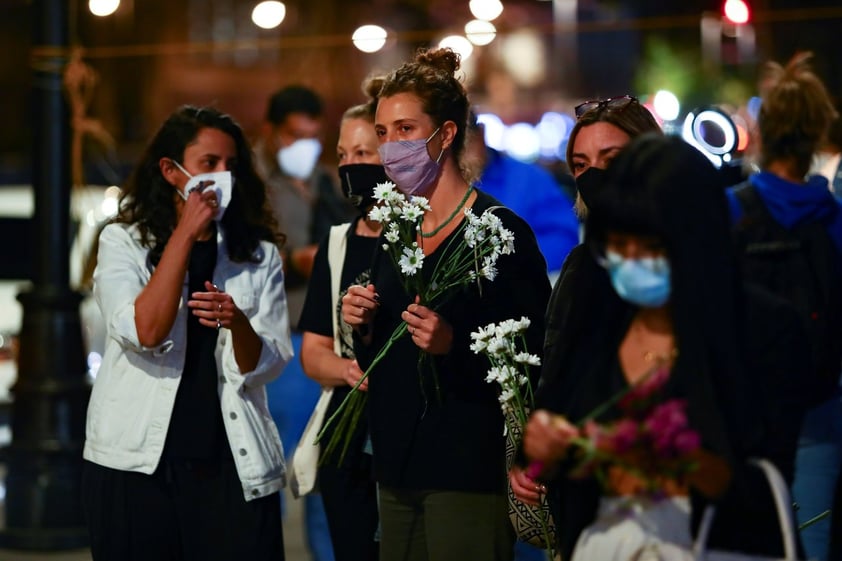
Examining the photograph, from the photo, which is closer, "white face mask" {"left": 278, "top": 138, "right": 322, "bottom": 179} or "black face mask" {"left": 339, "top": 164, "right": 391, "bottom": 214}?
"black face mask" {"left": 339, "top": 164, "right": 391, "bottom": 214}

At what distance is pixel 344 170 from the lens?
17.2ft

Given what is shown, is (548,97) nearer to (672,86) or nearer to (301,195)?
(672,86)

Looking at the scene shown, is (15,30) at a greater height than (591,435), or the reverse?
(15,30)

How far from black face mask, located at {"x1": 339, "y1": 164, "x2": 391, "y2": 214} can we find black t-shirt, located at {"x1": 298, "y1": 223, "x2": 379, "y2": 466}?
0.36 feet

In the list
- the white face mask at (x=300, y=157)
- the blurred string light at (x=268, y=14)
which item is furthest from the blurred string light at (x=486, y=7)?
the white face mask at (x=300, y=157)

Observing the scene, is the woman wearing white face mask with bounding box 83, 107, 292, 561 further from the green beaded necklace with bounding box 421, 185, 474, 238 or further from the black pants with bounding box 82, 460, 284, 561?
the green beaded necklace with bounding box 421, 185, 474, 238

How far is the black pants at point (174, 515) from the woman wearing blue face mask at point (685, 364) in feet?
5.75

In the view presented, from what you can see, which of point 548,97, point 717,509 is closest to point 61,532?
point 717,509

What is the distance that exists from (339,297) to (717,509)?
7.76ft

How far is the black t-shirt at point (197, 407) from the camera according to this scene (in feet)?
15.2

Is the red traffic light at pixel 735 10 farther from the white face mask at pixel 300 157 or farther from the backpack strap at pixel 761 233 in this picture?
the backpack strap at pixel 761 233

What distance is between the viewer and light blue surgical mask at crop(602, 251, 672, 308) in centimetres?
293

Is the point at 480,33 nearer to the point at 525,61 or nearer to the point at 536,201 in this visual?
the point at 536,201

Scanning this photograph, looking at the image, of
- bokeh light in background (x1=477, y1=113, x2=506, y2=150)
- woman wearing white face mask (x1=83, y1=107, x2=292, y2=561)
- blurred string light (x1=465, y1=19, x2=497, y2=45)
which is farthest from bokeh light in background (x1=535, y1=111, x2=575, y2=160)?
Result: woman wearing white face mask (x1=83, y1=107, x2=292, y2=561)
